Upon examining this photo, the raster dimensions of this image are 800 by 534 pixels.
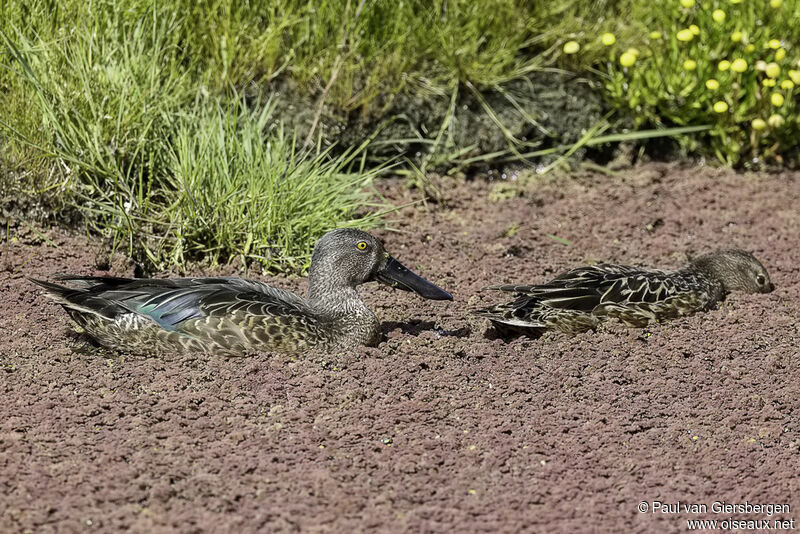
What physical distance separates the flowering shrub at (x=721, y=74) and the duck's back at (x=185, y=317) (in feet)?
12.4

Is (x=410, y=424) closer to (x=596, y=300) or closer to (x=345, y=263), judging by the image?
(x=345, y=263)

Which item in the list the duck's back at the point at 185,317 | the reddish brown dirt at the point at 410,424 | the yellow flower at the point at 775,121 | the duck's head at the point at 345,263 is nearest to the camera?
the reddish brown dirt at the point at 410,424

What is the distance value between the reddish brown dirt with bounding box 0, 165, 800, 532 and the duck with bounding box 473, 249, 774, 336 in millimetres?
105

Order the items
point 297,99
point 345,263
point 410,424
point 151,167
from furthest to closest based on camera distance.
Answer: point 297,99 < point 151,167 < point 345,263 < point 410,424

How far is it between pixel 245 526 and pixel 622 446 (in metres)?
1.63

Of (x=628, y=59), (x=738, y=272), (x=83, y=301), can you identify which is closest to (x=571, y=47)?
(x=628, y=59)

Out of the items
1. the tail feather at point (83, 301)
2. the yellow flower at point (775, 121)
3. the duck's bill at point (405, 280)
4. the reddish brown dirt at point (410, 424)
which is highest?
the yellow flower at point (775, 121)

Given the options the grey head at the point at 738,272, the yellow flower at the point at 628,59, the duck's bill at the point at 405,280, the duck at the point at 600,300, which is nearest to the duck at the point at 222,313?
the duck's bill at the point at 405,280

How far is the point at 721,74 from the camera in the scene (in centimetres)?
752

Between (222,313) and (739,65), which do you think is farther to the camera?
(739,65)

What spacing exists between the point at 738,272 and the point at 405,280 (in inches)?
81.7

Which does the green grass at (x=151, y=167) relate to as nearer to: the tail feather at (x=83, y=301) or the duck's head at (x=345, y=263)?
the duck's head at (x=345, y=263)

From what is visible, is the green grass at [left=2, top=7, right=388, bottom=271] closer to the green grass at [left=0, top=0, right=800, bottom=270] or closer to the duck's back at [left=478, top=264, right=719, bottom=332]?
the green grass at [left=0, top=0, right=800, bottom=270]

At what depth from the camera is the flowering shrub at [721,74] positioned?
294 inches
